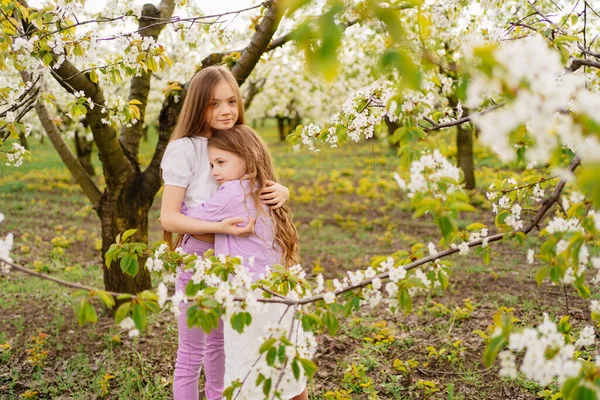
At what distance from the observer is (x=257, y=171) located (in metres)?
2.53

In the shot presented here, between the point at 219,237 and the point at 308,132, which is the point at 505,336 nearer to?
the point at 219,237

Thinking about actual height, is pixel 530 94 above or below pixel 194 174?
above

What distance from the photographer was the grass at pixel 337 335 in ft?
10.6

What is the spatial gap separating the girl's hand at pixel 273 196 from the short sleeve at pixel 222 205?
125 millimetres

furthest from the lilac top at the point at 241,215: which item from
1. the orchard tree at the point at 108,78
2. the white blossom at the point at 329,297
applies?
the white blossom at the point at 329,297

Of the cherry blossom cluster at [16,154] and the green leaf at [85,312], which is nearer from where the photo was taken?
the green leaf at [85,312]

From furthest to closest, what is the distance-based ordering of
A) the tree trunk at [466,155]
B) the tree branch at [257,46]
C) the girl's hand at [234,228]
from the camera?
the tree trunk at [466,155]
the tree branch at [257,46]
the girl's hand at [234,228]

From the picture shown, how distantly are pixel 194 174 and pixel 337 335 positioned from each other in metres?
2.18

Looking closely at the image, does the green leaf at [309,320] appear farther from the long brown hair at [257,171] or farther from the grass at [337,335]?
the grass at [337,335]

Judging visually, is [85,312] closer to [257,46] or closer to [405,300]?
[405,300]

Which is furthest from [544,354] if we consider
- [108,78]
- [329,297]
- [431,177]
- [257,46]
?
[257,46]

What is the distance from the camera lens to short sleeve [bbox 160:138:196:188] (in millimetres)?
2418

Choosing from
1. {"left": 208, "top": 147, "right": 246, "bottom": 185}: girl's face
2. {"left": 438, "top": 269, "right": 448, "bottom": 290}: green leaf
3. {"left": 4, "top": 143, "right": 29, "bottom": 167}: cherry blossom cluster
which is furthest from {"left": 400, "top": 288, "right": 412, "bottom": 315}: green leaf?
{"left": 4, "top": 143, "right": 29, "bottom": 167}: cherry blossom cluster

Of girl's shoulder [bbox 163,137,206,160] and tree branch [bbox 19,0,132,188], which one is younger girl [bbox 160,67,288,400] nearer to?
girl's shoulder [bbox 163,137,206,160]
